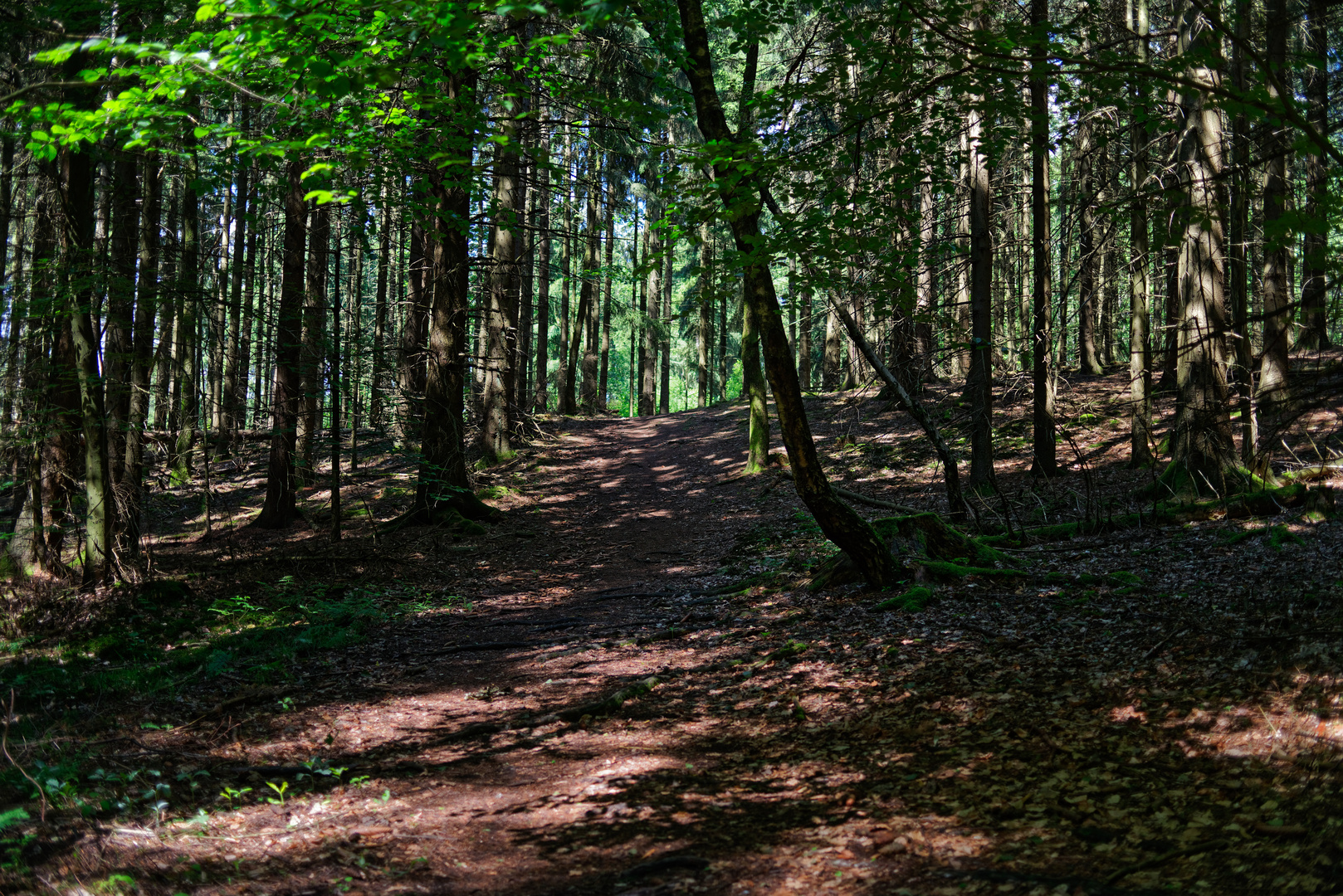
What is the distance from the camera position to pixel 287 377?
42.9 feet

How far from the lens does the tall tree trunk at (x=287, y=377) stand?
12.2 m

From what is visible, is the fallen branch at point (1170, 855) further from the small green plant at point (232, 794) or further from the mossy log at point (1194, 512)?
the mossy log at point (1194, 512)

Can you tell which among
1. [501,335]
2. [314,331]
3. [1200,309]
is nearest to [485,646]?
[314,331]

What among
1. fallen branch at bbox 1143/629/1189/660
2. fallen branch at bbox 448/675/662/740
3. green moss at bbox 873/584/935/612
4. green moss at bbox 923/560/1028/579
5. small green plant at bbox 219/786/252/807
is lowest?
fallen branch at bbox 448/675/662/740

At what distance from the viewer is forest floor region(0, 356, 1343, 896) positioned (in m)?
3.73

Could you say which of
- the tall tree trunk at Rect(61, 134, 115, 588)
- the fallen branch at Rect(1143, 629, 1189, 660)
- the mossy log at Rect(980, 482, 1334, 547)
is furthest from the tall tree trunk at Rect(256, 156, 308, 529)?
the fallen branch at Rect(1143, 629, 1189, 660)

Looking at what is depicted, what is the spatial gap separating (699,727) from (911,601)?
9.77ft

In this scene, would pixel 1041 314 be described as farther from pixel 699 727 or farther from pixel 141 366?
pixel 141 366

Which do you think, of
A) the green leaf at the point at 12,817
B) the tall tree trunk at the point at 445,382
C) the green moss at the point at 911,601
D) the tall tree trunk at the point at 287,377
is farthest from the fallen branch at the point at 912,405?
the tall tree trunk at the point at 287,377

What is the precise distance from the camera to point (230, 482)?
18.6m

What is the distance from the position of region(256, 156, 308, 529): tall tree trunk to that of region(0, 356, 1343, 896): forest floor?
9.71 feet

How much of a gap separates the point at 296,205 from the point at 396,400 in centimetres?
377

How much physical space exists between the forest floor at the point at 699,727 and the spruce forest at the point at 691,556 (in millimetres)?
37

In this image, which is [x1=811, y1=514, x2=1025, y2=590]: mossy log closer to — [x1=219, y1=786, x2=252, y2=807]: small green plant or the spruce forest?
the spruce forest
